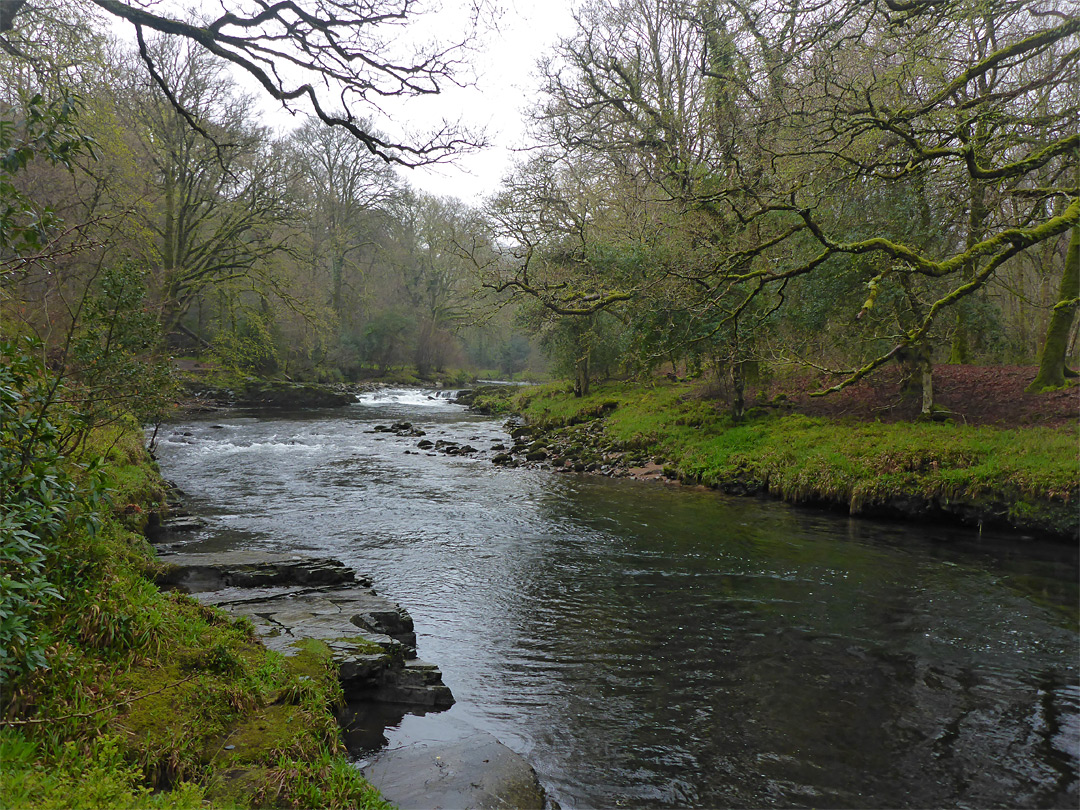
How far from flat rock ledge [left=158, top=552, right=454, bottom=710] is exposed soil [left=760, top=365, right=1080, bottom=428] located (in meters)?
10.8

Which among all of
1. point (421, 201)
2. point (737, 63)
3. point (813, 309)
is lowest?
point (813, 309)

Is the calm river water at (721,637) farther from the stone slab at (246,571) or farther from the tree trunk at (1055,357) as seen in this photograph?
the tree trunk at (1055,357)

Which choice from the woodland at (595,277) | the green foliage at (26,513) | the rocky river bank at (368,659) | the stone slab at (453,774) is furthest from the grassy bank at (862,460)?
the green foliage at (26,513)

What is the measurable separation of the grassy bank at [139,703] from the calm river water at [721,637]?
1159mm

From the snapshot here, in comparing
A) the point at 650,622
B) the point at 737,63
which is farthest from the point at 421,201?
the point at 650,622

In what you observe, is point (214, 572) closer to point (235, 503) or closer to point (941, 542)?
point (235, 503)

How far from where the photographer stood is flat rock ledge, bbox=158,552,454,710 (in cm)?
535

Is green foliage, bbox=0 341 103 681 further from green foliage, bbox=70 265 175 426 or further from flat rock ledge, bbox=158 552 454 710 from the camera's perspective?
green foliage, bbox=70 265 175 426

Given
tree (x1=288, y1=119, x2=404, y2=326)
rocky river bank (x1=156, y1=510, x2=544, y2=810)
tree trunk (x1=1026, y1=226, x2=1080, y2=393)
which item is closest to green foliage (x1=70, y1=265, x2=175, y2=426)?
rocky river bank (x1=156, y1=510, x2=544, y2=810)

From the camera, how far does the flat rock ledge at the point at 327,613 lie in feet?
17.5

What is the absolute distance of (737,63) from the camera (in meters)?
13.8

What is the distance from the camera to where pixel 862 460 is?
13.1 metres

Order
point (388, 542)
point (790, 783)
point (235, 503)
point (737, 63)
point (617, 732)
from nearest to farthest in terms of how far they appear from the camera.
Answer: point (790, 783)
point (617, 732)
point (388, 542)
point (235, 503)
point (737, 63)

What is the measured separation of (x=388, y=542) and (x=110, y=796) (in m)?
7.49
